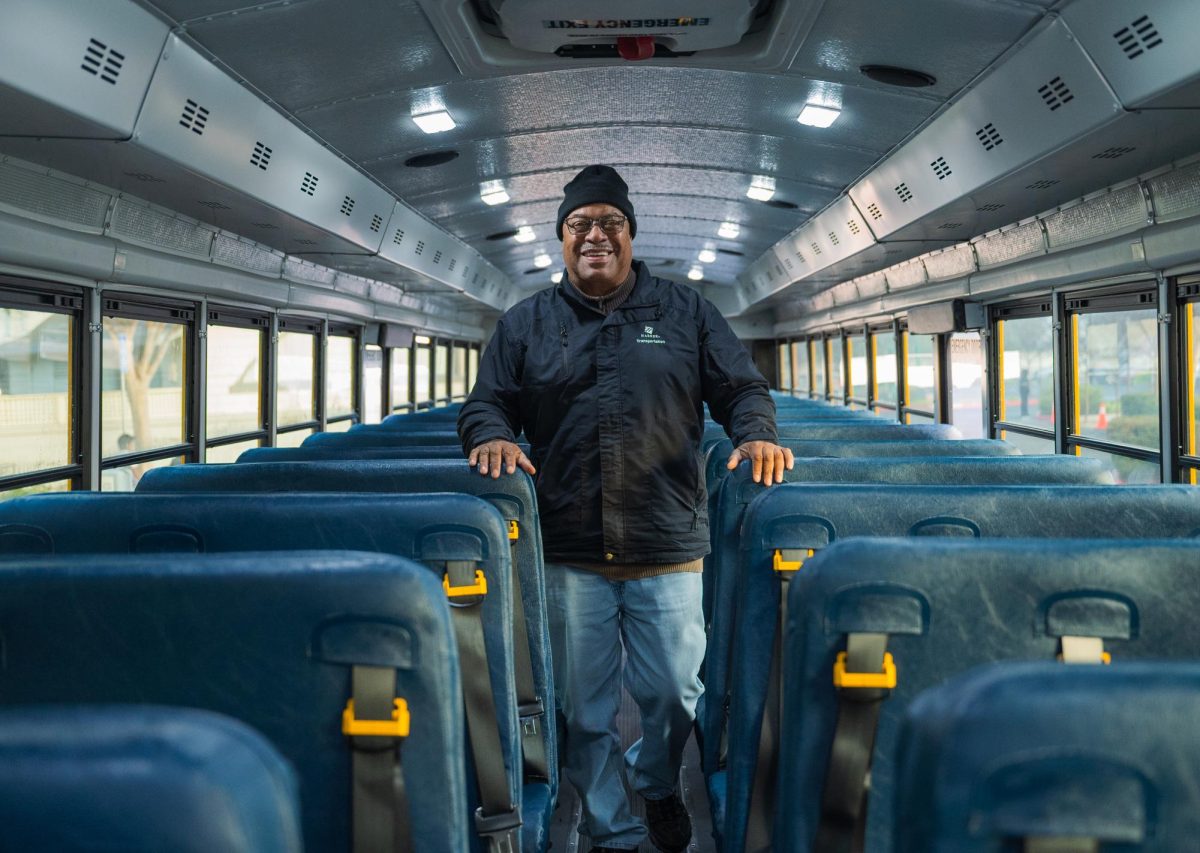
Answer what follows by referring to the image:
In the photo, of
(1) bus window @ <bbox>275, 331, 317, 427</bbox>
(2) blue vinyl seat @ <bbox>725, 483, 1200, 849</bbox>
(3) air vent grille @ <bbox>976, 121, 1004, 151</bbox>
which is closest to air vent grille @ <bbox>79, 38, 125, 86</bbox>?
(2) blue vinyl seat @ <bbox>725, 483, 1200, 849</bbox>

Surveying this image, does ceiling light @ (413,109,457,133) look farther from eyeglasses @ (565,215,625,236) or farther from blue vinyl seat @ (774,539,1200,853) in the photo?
blue vinyl seat @ (774,539,1200,853)

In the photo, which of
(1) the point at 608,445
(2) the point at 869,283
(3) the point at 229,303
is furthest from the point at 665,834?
(2) the point at 869,283

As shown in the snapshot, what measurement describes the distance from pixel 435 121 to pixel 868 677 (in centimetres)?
402

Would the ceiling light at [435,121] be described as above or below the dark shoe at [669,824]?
above

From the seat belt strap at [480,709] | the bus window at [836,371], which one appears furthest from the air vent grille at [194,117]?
the bus window at [836,371]

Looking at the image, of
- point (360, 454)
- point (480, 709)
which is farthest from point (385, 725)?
point (360, 454)

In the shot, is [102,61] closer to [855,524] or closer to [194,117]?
[194,117]

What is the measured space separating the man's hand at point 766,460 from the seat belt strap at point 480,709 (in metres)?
0.85

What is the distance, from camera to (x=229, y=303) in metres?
6.52

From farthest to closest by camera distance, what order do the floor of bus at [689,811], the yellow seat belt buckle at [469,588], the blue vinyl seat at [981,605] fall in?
the floor of bus at [689,811] < the yellow seat belt buckle at [469,588] < the blue vinyl seat at [981,605]

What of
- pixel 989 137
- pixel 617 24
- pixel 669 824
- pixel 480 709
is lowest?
pixel 669 824

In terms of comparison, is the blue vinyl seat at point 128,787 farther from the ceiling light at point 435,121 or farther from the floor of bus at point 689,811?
the ceiling light at point 435,121

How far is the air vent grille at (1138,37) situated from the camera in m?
2.75

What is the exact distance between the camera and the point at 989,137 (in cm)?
409
